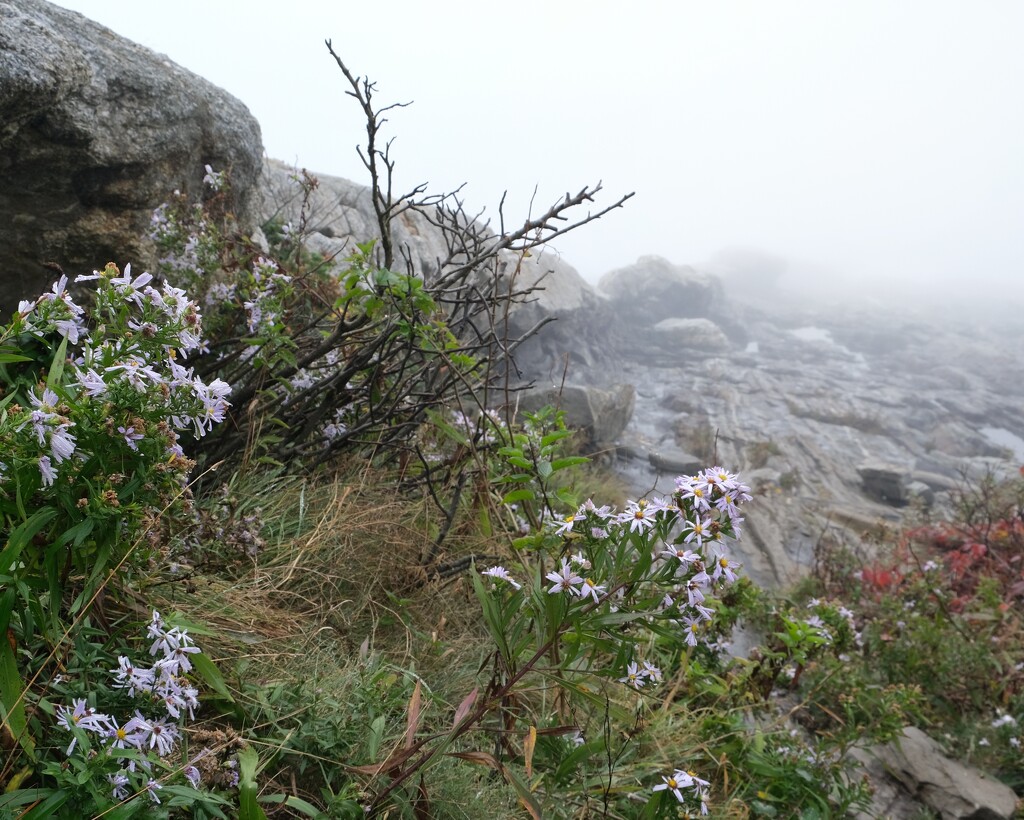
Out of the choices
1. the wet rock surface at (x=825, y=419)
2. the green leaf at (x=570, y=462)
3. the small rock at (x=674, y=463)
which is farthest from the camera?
the small rock at (x=674, y=463)

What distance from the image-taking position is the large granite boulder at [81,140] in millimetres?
2227

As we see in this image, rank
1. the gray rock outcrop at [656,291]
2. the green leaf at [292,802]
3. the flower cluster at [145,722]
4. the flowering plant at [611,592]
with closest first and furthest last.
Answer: the flower cluster at [145,722] < the green leaf at [292,802] < the flowering plant at [611,592] < the gray rock outcrop at [656,291]

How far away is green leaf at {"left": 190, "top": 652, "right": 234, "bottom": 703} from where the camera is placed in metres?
1.27

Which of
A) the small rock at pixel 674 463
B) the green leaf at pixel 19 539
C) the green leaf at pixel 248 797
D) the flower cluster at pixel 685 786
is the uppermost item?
the green leaf at pixel 19 539

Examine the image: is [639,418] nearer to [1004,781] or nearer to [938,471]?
[938,471]

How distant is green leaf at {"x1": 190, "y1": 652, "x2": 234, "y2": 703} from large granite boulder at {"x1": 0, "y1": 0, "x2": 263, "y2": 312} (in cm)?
196

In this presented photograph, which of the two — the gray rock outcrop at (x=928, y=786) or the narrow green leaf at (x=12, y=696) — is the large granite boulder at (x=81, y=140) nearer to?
the narrow green leaf at (x=12, y=696)

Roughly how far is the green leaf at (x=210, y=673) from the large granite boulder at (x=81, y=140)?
1965 mm

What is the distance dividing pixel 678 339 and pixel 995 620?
15.9m

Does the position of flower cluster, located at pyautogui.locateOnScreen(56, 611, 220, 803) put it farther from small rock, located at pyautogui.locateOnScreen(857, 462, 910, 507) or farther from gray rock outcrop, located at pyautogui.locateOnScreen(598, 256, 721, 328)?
gray rock outcrop, located at pyautogui.locateOnScreen(598, 256, 721, 328)

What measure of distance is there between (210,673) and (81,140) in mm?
2229

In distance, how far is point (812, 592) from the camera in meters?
5.53

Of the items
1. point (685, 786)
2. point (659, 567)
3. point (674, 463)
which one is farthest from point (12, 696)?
point (674, 463)

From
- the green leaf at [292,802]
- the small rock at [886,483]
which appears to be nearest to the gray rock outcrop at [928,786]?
the green leaf at [292,802]
